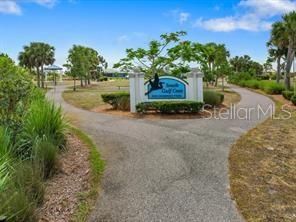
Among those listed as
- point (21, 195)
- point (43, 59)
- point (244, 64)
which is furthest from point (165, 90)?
point (244, 64)

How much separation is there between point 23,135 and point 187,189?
382 cm

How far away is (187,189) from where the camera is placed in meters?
5.60

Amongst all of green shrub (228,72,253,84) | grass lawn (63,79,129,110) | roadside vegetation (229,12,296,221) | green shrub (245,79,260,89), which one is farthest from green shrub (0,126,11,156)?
green shrub (228,72,253,84)

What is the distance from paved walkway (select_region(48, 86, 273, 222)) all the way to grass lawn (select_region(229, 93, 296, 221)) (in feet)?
0.73

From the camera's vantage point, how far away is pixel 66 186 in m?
5.89

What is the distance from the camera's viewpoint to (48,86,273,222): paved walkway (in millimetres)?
Result: 4734

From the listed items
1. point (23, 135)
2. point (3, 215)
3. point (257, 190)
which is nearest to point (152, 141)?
point (23, 135)

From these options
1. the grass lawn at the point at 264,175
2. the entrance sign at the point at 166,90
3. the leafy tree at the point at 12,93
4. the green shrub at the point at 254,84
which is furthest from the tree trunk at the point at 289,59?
the leafy tree at the point at 12,93

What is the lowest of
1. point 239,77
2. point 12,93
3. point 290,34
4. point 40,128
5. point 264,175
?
point 264,175

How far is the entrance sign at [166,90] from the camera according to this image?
51.8 ft

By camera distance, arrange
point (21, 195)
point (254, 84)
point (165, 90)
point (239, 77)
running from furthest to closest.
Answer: point (239, 77)
point (254, 84)
point (165, 90)
point (21, 195)

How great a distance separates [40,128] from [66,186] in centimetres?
217

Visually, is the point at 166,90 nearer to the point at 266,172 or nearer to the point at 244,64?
the point at 266,172

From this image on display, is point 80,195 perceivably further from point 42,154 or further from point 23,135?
point 23,135
